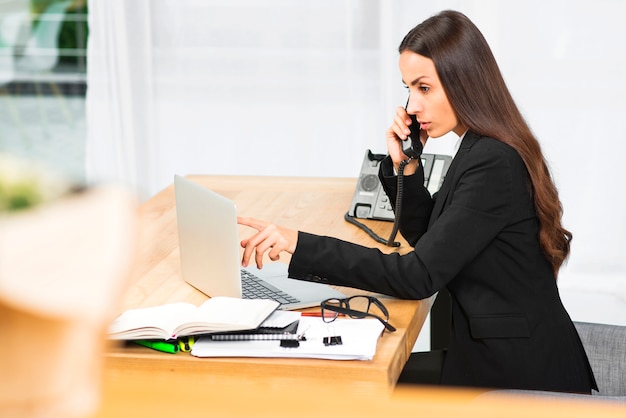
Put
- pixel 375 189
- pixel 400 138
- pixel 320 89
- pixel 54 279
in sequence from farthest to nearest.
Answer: pixel 320 89
pixel 375 189
pixel 400 138
pixel 54 279

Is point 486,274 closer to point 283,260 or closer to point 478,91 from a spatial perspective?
point 478,91

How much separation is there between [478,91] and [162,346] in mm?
805

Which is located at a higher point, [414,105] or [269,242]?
[414,105]

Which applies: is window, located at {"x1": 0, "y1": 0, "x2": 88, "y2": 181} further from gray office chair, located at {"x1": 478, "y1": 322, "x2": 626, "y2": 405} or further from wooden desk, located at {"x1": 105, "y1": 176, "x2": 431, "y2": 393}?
gray office chair, located at {"x1": 478, "y1": 322, "x2": 626, "y2": 405}

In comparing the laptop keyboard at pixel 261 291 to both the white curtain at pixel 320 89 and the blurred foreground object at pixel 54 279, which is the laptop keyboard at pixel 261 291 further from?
the white curtain at pixel 320 89

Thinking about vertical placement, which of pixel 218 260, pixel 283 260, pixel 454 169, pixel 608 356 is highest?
pixel 454 169

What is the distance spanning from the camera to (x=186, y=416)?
0.28 metres

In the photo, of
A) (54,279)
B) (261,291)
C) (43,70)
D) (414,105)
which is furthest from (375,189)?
(43,70)

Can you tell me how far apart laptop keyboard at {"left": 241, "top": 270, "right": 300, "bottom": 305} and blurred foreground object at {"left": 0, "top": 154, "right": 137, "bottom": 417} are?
1.50 metres

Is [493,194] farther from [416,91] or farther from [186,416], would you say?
[186,416]

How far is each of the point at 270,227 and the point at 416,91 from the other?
17.2 inches

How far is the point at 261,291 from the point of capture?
71.9 inches

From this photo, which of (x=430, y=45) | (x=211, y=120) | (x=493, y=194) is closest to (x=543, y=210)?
(x=493, y=194)

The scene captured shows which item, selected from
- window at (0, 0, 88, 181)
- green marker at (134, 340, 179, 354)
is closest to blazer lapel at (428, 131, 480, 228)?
green marker at (134, 340, 179, 354)
